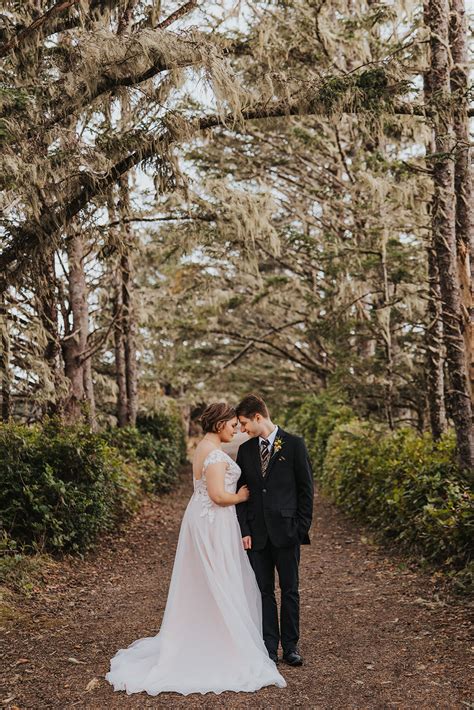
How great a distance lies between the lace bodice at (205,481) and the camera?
4.82m

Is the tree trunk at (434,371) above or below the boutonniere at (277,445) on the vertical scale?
above

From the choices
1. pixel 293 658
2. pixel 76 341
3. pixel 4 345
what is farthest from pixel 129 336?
pixel 293 658

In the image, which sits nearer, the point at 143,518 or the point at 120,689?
the point at 120,689

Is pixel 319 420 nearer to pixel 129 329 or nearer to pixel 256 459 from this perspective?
pixel 129 329

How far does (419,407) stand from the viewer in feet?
39.2

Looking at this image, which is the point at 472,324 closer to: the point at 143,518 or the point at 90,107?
the point at 90,107

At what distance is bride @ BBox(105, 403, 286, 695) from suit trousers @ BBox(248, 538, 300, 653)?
0.07 m

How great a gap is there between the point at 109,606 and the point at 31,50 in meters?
5.28

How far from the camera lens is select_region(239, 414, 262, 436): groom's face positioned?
4789 millimetres

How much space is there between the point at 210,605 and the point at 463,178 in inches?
215

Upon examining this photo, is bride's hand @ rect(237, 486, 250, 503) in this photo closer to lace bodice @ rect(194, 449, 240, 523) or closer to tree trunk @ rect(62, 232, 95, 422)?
lace bodice @ rect(194, 449, 240, 523)

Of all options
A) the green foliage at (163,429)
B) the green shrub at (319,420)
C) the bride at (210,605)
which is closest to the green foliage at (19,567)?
the bride at (210,605)

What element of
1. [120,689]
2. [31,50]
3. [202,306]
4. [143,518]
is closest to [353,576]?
[120,689]

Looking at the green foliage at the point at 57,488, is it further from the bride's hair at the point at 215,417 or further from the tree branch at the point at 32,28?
the tree branch at the point at 32,28
